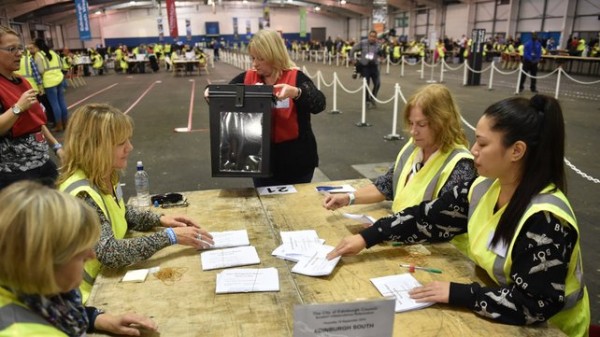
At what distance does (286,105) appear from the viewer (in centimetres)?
287

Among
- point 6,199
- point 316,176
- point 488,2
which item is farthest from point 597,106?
point 488,2

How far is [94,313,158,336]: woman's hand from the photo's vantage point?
1.41 meters

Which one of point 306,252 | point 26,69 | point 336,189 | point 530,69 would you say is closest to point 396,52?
point 530,69

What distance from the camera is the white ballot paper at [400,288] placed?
5.12ft

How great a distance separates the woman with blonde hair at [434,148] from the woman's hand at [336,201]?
295mm

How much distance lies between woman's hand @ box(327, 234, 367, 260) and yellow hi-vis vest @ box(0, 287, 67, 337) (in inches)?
44.3

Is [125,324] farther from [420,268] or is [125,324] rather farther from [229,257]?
[420,268]

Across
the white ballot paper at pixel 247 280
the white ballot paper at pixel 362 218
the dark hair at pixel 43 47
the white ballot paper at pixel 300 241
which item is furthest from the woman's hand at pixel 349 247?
the dark hair at pixel 43 47

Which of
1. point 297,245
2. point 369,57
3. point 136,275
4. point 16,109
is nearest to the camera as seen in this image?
point 136,275

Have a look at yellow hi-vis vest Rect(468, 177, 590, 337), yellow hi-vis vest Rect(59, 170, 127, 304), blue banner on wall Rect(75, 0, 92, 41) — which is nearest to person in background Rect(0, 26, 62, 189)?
yellow hi-vis vest Rect(59, 170, 127, 304)

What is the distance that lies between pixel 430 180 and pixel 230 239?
3.45 ft

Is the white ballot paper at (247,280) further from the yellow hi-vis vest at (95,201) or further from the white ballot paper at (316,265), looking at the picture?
the yellow hi-vis vest at (95,201)

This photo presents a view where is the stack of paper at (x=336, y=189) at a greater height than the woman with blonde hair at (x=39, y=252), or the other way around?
the woman with blonde hair at (x=39, y=252)

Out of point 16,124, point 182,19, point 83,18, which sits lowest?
point 16,124
